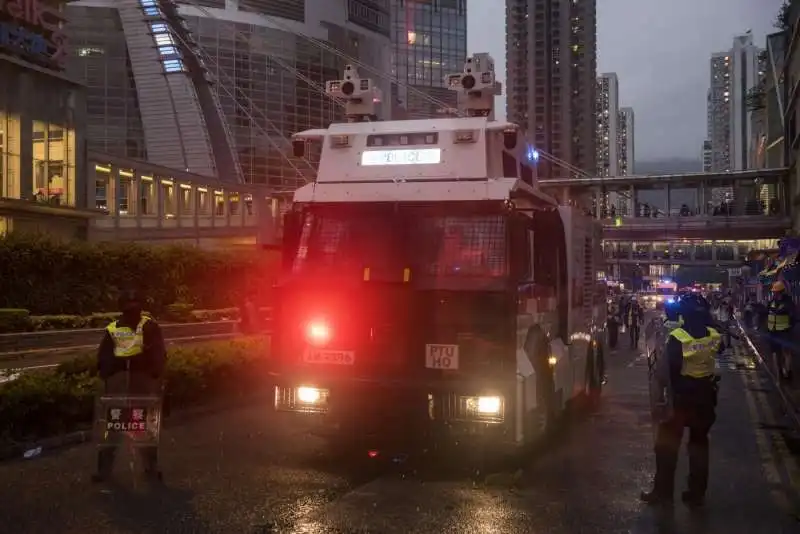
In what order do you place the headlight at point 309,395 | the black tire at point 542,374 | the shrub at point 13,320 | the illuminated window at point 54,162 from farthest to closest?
the illuminated window at point 54,162
the shrub at point 13,320
the black tire at point 542,374
the headlight at point 309,395

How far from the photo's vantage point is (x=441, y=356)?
26.2 ft

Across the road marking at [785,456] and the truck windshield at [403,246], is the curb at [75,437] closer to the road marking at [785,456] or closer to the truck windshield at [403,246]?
the truck windshield at [403,246]

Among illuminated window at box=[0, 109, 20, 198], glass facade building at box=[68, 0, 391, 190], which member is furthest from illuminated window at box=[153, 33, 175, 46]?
illuminated window at box=[0, 109, 20, 198]

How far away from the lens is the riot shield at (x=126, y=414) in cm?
780

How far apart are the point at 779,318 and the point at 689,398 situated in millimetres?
10685

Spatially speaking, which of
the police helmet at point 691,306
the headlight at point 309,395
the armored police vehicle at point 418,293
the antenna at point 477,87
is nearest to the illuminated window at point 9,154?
the antenna at point 477,87

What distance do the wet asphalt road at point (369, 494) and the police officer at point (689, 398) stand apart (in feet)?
0.81

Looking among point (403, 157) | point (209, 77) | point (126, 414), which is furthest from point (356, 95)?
point (209, 77)

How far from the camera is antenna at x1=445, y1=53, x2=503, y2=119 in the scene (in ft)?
33.3

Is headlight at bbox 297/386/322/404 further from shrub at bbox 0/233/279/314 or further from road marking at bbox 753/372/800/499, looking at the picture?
shrub at bbox 0/233/279/314

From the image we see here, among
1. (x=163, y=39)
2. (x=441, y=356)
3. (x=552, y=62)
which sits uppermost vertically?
(x=552, y=62)

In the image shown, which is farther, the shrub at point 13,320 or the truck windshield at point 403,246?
the shrub at point 13,320

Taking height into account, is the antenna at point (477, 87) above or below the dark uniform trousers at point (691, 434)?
above

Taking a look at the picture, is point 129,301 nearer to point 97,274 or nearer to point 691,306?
point 691,306
